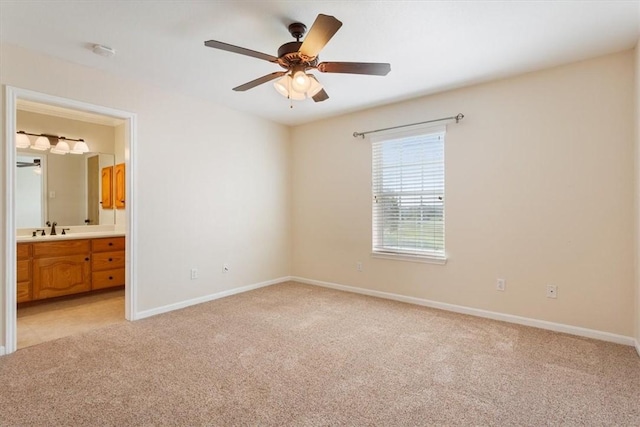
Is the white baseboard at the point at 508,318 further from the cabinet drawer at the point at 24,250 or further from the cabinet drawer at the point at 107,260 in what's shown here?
the cabinet drawer at the point at 24,250

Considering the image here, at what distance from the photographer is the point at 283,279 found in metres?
5.09

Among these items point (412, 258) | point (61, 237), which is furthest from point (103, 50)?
point (412, 258)

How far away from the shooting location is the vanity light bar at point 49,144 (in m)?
4.19

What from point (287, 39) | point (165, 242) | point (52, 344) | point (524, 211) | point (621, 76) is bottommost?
point (52, 344)

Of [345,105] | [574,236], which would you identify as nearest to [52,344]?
[345,105]

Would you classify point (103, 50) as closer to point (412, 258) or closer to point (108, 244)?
point (108, 244)

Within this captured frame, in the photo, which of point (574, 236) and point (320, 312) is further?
point (320, 312)

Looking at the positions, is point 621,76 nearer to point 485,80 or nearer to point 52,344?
point 485,80

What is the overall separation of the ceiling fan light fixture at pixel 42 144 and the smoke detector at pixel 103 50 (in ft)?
8.29

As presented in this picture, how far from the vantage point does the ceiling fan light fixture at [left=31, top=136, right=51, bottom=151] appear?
170 inches

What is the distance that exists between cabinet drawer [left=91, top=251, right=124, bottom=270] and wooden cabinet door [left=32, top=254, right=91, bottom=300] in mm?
71

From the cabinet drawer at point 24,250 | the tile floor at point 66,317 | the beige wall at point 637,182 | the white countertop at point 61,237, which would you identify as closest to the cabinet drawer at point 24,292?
the tile floor at point 66,317

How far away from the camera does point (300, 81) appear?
240 cm

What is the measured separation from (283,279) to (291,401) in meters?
3.21
